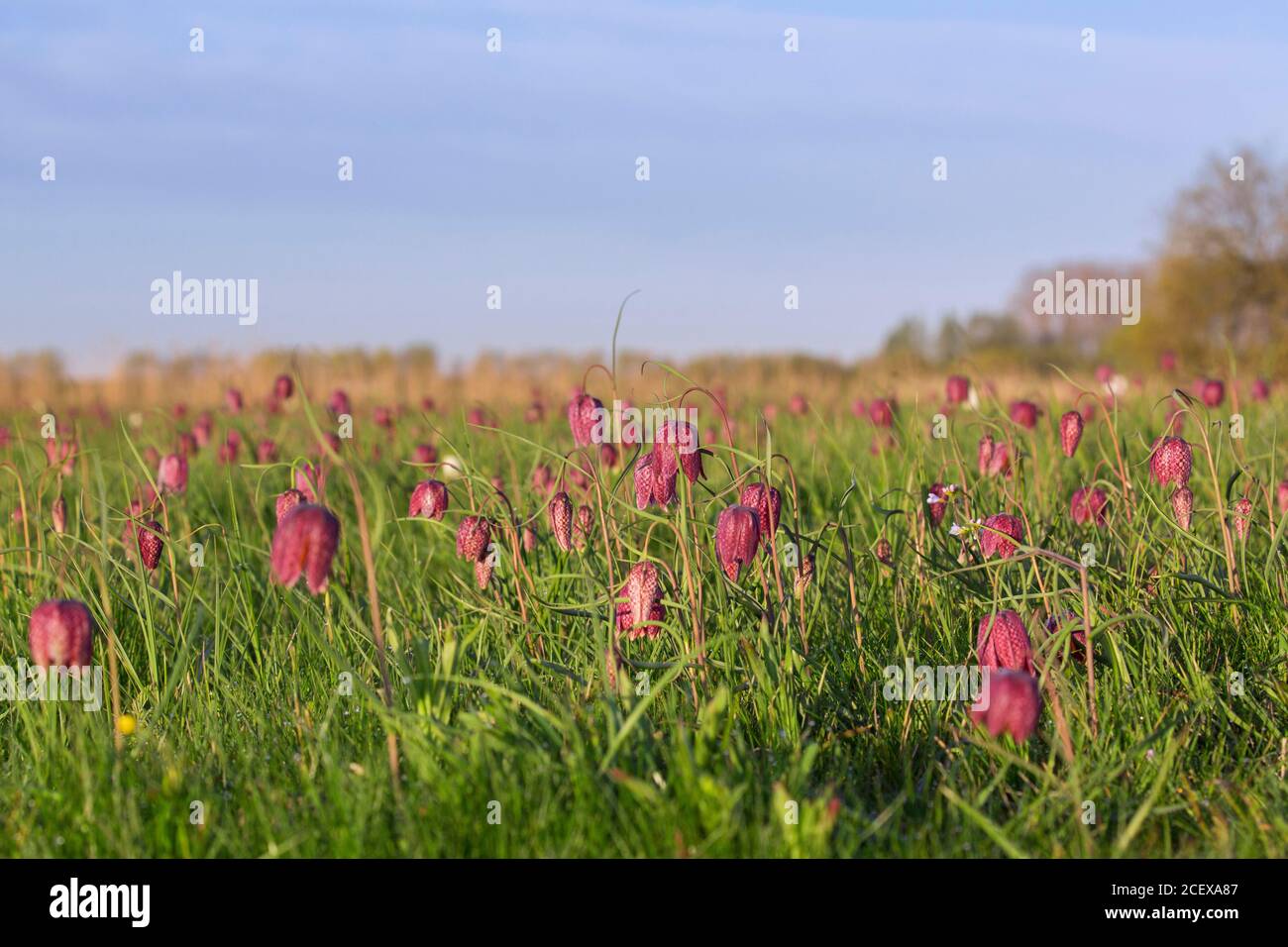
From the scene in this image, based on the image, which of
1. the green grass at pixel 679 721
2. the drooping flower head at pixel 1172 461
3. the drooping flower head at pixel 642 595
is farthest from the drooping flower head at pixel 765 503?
the drooping flower head at pixel 1172 461

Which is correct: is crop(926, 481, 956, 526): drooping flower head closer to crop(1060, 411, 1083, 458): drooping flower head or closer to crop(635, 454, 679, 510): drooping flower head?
crop(1060, 411, 1083, 458): drooping flower head

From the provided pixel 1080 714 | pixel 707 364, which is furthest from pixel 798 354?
pixel 1080 714

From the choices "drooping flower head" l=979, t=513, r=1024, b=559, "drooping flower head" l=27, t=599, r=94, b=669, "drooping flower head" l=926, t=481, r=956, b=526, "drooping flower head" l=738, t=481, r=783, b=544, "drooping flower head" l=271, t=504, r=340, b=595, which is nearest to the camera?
"drooping flower head" l=271, t=504, r=340, b=595

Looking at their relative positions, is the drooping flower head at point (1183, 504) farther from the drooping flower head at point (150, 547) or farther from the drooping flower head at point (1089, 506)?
the drooping flower head at point (150, 547)

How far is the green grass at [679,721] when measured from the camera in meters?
2.25

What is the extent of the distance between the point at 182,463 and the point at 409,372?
13.0 m

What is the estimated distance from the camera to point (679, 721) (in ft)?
7.71

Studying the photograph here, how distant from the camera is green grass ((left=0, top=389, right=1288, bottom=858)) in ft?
7.38

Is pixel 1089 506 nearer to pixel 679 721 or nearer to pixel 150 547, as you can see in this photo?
pixel 679 721

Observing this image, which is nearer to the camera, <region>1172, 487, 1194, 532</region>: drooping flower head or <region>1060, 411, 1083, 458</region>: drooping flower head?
<region>1172, 487, 1194, 532</region>: drooping flower head

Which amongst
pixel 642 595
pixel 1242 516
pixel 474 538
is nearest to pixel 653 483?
pixel 642 595

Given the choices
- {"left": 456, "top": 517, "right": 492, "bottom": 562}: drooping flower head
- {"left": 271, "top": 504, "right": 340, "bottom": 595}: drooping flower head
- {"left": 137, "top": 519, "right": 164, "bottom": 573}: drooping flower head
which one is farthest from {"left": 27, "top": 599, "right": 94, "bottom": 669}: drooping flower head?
{"left": 456, "top": 517, "right": 492, "bottom": 562}: drooping flower head
